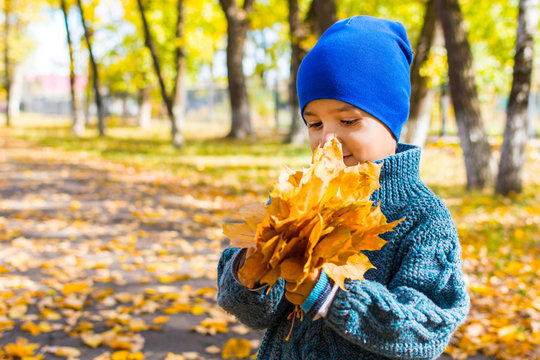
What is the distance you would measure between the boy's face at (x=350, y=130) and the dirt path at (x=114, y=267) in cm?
255

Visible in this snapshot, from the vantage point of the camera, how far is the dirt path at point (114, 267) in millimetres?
3934

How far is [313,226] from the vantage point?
47.2 inches

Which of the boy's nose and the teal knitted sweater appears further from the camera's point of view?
the boy's nose

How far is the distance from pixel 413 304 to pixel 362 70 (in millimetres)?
715

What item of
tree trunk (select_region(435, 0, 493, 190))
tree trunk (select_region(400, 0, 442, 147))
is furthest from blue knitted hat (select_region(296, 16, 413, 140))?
tree trunk (select_region(400, 0, 442, 147))

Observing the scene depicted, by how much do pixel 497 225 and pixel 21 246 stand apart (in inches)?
244

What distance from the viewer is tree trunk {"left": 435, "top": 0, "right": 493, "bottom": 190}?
8.70m

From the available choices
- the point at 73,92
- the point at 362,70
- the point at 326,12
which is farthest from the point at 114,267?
the point at 73,92

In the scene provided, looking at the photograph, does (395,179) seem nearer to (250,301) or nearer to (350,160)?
(350,160)

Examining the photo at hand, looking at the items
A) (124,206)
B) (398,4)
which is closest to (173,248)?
(124,206)

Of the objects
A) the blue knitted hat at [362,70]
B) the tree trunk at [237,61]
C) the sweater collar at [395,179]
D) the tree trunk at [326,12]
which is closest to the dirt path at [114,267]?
the sweater collar at [395,179]

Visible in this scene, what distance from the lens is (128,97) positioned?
168 ft

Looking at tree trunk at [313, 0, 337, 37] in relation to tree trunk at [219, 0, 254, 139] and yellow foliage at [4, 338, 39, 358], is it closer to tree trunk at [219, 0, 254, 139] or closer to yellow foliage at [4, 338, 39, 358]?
yellow foliage at [4, 338, 39, 358]

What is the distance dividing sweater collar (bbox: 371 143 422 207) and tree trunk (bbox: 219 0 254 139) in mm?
17961
